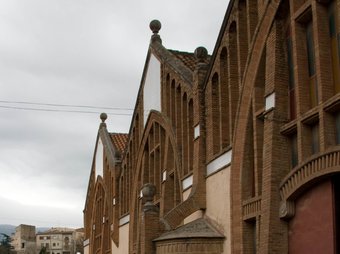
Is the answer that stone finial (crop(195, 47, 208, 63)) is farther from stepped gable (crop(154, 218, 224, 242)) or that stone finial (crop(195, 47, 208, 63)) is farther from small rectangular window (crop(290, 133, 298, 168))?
small rectangular window (crop(290, 133, 298, 168))

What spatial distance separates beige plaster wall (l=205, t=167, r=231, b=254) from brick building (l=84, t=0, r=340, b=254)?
28 millimetres

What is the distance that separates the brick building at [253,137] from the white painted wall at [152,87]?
20cm

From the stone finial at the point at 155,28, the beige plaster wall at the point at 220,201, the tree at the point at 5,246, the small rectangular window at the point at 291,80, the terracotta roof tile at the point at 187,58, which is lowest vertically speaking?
the tree at the point at 5,246

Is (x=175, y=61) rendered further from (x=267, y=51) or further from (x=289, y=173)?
(x=289, y=173)

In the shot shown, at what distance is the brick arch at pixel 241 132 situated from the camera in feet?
51.8

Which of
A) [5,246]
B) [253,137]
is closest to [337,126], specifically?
[253,137]

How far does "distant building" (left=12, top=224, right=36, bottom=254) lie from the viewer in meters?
123

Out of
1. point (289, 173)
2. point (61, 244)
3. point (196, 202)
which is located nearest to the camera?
point (289, 173)

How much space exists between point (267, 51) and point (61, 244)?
122 m

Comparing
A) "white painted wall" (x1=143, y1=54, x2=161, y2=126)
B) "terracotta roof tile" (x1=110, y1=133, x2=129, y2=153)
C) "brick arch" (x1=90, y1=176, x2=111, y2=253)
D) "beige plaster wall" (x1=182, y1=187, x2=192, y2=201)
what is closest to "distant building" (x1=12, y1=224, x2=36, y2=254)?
"brick arch" (x1=90, y1=176, x2=111, y2=253)

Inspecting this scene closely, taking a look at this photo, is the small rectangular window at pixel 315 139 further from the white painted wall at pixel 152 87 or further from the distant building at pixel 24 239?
the distant building at pixel 24 239

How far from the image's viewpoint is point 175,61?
23.6 meters

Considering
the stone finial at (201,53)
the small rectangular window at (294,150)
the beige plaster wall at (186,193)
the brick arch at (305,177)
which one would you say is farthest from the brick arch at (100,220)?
the brick arch at (305,177)

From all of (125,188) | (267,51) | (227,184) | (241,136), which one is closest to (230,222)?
(227,184)
